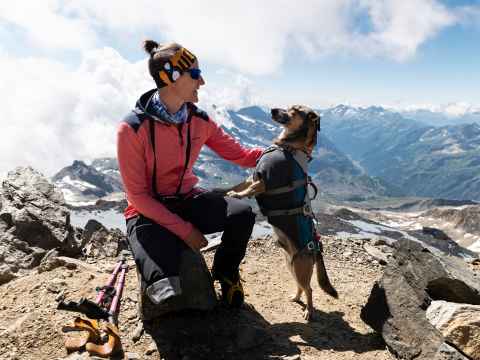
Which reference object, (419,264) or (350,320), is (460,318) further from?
(350,320)

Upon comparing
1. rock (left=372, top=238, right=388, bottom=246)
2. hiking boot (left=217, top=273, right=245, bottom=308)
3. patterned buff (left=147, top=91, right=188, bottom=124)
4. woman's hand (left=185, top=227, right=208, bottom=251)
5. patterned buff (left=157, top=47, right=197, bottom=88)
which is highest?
patterned buff (left=157, top=47, right=197, bottom=88)

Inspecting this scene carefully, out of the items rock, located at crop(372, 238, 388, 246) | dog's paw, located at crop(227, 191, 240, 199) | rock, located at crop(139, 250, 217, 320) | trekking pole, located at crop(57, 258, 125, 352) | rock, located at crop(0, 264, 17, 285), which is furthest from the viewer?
rock, located at crop(372, 238, 388, 246)

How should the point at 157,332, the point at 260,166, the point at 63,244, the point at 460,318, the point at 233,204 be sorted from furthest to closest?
the point at 63,244, the point at 260,166, the point at 233,204, the point at 157,332, the point at 460,318

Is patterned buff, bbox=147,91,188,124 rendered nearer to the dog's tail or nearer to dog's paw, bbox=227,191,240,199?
dog's paw, bbox=227,191,240,199

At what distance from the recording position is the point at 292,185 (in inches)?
275

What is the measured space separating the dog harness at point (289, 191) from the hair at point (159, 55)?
7.13 feet

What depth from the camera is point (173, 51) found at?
224 inches

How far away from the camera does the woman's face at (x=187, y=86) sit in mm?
5847

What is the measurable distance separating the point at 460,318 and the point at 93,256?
828 centimetres

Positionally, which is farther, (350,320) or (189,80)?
(350,320)

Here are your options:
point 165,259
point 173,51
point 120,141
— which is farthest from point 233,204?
point 173,51

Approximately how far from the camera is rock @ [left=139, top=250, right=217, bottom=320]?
6074 mm

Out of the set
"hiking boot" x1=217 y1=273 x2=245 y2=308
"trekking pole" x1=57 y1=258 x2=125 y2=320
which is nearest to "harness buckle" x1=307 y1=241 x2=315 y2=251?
"hiking boot" x1=217 y1=273 x2=245 y2=308

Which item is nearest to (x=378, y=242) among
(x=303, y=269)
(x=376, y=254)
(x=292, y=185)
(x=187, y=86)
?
(x=376, y=254)
